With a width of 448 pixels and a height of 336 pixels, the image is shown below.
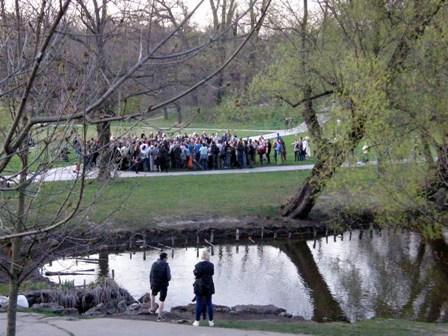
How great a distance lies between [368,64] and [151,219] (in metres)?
10.6

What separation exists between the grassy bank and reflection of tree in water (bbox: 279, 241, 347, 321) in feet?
11.9

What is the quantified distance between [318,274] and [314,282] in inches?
41.9

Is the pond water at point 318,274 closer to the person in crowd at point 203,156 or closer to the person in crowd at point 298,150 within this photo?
the person in crowd at point 203,156

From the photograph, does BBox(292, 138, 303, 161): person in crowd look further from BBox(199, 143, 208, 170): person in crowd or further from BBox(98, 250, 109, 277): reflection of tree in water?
BBox(98, 250, 109, 277): reflection of tree in water

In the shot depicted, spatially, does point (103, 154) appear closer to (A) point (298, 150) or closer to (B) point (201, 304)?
(B) point (201, 304)

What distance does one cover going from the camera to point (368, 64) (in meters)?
24.9

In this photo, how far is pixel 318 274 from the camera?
1009 inches

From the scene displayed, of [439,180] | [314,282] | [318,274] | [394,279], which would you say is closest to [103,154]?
[439,180]

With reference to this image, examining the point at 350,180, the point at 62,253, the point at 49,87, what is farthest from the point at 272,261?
the point at 49,87

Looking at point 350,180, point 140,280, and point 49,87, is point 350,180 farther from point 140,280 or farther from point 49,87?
point 49,87

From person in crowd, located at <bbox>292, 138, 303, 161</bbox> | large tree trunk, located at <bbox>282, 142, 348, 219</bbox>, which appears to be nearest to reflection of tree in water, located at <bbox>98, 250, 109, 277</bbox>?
large tree trunk, located at <bbox>282, 142, 348, 219</bbox>

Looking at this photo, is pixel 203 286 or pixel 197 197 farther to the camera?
pixel 197 197

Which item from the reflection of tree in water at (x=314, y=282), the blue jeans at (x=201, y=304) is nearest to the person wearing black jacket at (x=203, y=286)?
the blue jeans at (x=201, y=304)

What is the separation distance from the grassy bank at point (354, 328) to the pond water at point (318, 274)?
3706mm
